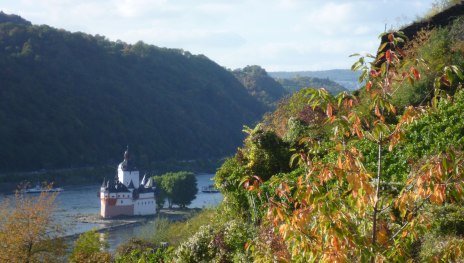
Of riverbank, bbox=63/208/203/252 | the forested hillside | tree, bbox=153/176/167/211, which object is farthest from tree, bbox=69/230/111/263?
tree, bbox=153/176/167/211

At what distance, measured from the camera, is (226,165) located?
42.7 ft

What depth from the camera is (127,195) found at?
57.5 metres

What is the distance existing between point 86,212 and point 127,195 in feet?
28.9

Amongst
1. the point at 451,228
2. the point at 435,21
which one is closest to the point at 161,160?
the point at 435,21

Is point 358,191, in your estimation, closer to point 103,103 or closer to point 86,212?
point 86,212

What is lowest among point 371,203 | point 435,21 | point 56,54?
point 371,203

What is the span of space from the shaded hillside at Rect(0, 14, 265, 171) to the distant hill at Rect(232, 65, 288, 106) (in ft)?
7.11

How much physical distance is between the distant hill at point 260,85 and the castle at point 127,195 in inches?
1105

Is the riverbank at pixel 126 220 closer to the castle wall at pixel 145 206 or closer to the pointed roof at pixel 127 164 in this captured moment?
the castle wall at pixel 145 206

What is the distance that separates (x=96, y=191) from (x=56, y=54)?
2671 centimetres

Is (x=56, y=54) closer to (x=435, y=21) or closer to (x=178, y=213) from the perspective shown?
(x=178, y=213)

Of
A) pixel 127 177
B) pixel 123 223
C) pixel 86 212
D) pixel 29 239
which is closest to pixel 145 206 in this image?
pixel 127 177

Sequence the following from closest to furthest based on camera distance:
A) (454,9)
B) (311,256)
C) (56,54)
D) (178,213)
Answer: (311,256), (454,9), (178,213), (56,54)

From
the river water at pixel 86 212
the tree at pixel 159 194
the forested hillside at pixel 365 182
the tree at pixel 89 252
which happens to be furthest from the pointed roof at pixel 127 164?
the forested hillside at pixel 365 182
